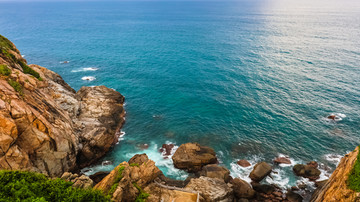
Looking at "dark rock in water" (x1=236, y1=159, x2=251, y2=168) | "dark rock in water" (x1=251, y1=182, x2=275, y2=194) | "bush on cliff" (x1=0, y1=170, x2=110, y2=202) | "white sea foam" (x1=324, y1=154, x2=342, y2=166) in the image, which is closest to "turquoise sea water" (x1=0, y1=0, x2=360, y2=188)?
"white sea foam" (x1=324, y1=154, x2=342, y2=166)

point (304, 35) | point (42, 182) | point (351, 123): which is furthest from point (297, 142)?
point (304, 35)

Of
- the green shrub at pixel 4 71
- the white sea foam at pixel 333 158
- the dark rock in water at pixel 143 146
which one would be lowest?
the dark rock in water at pixel 143 146

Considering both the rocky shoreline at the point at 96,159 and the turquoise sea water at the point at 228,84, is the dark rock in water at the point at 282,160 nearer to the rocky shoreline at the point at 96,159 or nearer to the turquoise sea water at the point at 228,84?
the rocky shoreline at the point at 96,159

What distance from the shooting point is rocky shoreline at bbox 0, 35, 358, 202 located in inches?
1157

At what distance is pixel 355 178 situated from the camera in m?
24.4

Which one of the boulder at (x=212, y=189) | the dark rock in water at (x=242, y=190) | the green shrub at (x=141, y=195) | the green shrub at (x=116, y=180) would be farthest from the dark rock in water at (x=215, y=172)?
the green shrub at (x=116, y=180)

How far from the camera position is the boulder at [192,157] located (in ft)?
146

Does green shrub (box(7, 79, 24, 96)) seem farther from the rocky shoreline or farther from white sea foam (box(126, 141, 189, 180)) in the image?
white sea foam (box(126, 141, 189, 180))

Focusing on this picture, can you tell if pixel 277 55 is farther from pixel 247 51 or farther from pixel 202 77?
pixel 202 77

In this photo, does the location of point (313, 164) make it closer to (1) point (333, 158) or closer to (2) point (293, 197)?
(1) point (333, 158)

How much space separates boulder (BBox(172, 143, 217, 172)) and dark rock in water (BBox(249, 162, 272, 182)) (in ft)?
29.7

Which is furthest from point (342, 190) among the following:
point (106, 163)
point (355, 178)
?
point (106, 163)

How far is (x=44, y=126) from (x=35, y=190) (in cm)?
1835

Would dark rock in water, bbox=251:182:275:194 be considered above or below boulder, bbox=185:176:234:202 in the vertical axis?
below
